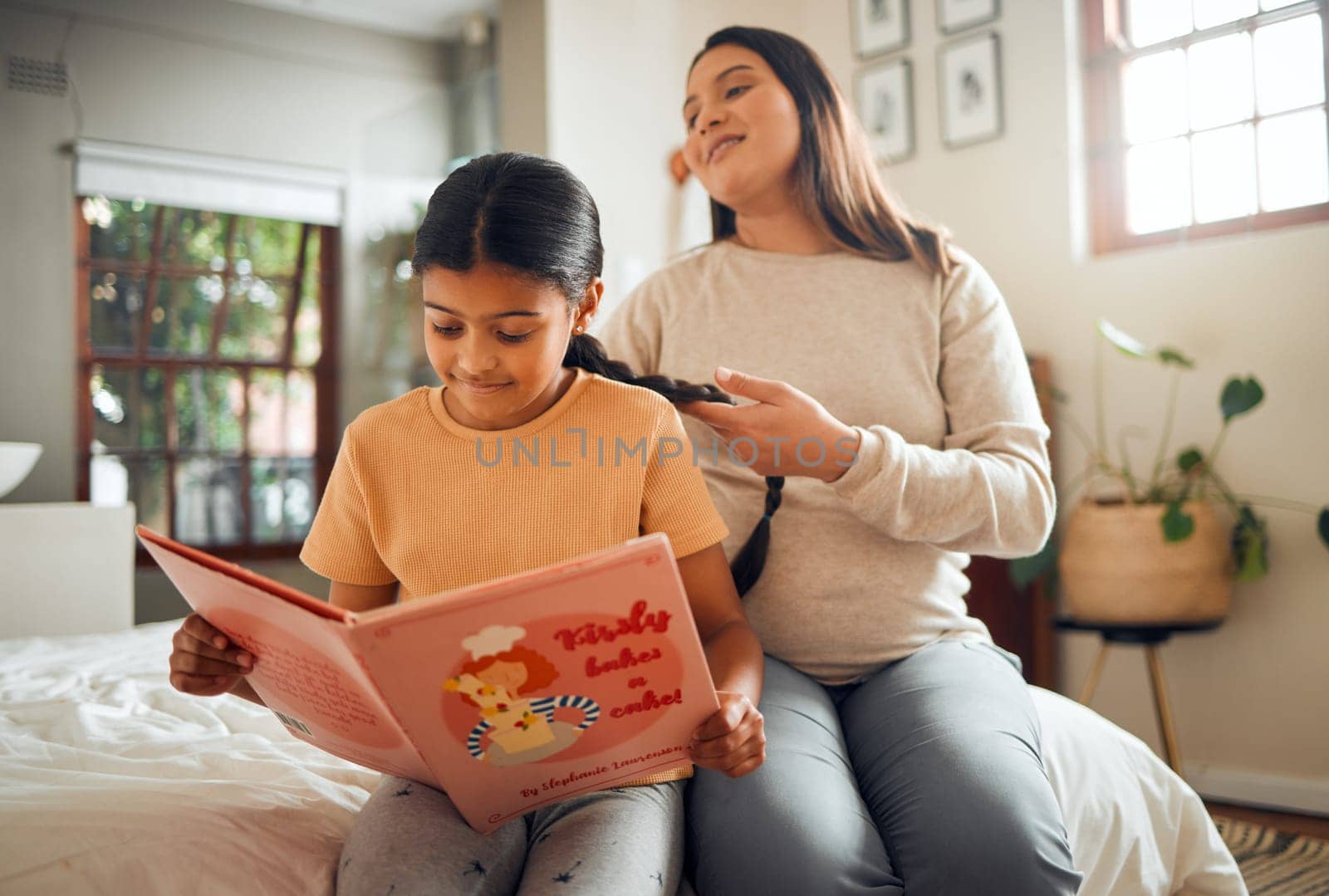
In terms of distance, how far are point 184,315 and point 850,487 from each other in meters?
3.54

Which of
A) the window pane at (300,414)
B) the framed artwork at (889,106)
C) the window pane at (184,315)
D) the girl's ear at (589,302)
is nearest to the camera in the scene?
the girl's ear at (589,302)

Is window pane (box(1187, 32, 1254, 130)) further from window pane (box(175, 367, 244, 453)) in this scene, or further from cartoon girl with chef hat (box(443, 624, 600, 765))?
window pane (box(175, 367, 244, 453))

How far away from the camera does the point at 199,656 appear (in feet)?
2.76

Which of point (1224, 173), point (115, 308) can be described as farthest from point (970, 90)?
point (115, 308)

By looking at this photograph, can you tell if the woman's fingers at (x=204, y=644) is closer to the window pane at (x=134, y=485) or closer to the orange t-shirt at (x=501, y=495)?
the orange t-shirt at (x=501, y=495)

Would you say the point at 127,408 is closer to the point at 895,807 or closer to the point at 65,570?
the point at 65,570

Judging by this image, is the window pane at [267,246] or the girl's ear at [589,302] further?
the window pane at [267,246]

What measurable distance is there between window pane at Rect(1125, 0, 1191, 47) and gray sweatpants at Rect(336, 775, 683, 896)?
2.50 meters

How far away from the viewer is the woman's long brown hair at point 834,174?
1.30 metres

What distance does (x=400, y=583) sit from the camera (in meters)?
0.99

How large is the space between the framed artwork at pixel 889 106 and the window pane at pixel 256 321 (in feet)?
8.03

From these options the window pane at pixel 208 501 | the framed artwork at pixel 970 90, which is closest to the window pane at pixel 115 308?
the window pane at pixel 208 501

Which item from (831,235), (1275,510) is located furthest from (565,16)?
(1275,510)

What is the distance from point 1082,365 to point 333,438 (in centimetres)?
295
